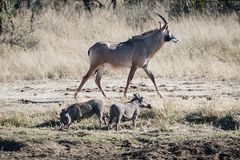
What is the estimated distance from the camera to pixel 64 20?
75.5 feet

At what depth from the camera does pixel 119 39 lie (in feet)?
68.5

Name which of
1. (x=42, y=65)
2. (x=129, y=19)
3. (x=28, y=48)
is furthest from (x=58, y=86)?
(x=129, y=19)

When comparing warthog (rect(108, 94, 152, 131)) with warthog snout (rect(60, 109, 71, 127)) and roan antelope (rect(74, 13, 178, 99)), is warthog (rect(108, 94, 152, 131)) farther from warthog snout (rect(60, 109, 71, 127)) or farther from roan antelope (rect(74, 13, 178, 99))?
roan antelope (rect(74, 13, 178, 99))

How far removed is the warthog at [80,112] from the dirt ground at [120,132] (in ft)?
1.54

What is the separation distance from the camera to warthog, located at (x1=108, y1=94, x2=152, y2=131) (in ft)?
38.8

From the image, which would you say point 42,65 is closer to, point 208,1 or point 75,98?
point 75,98

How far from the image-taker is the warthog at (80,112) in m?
12.0

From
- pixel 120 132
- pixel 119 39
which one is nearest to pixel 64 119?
pixel 120 132

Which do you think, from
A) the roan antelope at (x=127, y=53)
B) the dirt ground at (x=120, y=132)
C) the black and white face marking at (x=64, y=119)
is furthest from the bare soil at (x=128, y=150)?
the roan antelope at (x=127, y=53)

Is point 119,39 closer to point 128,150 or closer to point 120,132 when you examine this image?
point 120,132

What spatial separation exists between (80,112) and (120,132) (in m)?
0.78

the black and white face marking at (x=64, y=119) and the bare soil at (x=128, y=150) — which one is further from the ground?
the black and white face marking at (x=64, y=119)

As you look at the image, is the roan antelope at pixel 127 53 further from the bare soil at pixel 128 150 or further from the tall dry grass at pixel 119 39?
the bare soil at pixel 128 150

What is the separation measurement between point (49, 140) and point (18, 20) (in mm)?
12399
